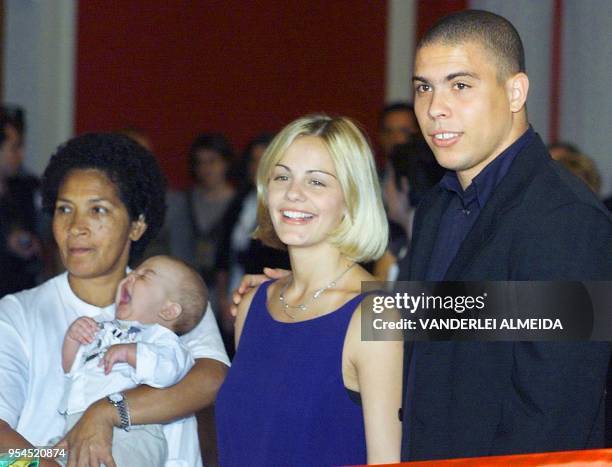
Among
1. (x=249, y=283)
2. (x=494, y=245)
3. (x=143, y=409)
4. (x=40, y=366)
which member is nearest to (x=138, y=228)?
(x=249, y=283)

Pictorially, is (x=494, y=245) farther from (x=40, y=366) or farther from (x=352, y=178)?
(x=40, y=366)

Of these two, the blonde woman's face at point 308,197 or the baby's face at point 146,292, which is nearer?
the blonde woman's face at point 308,197

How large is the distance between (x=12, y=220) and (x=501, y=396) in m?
3.68

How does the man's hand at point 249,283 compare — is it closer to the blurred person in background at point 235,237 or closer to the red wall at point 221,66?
the blurred person in background at point 235,237

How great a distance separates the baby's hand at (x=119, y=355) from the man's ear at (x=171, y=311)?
0.24 meters

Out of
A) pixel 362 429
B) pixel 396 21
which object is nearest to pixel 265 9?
pixel 396 21

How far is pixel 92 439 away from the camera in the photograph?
3.04 metres

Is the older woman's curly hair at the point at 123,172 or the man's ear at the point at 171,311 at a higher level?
the older woman's curly hair at the point at 123,172

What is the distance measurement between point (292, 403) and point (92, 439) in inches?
20.3

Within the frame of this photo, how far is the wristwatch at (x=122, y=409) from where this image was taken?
122 inches

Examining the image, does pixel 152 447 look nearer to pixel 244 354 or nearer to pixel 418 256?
pixel 244 354

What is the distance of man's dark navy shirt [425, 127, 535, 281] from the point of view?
2.82 metres

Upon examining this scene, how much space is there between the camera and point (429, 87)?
2.91 metres

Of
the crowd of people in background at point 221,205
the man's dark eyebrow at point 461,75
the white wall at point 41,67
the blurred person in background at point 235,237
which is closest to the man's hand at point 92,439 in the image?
the man's dark eyebrow at point 461,75
